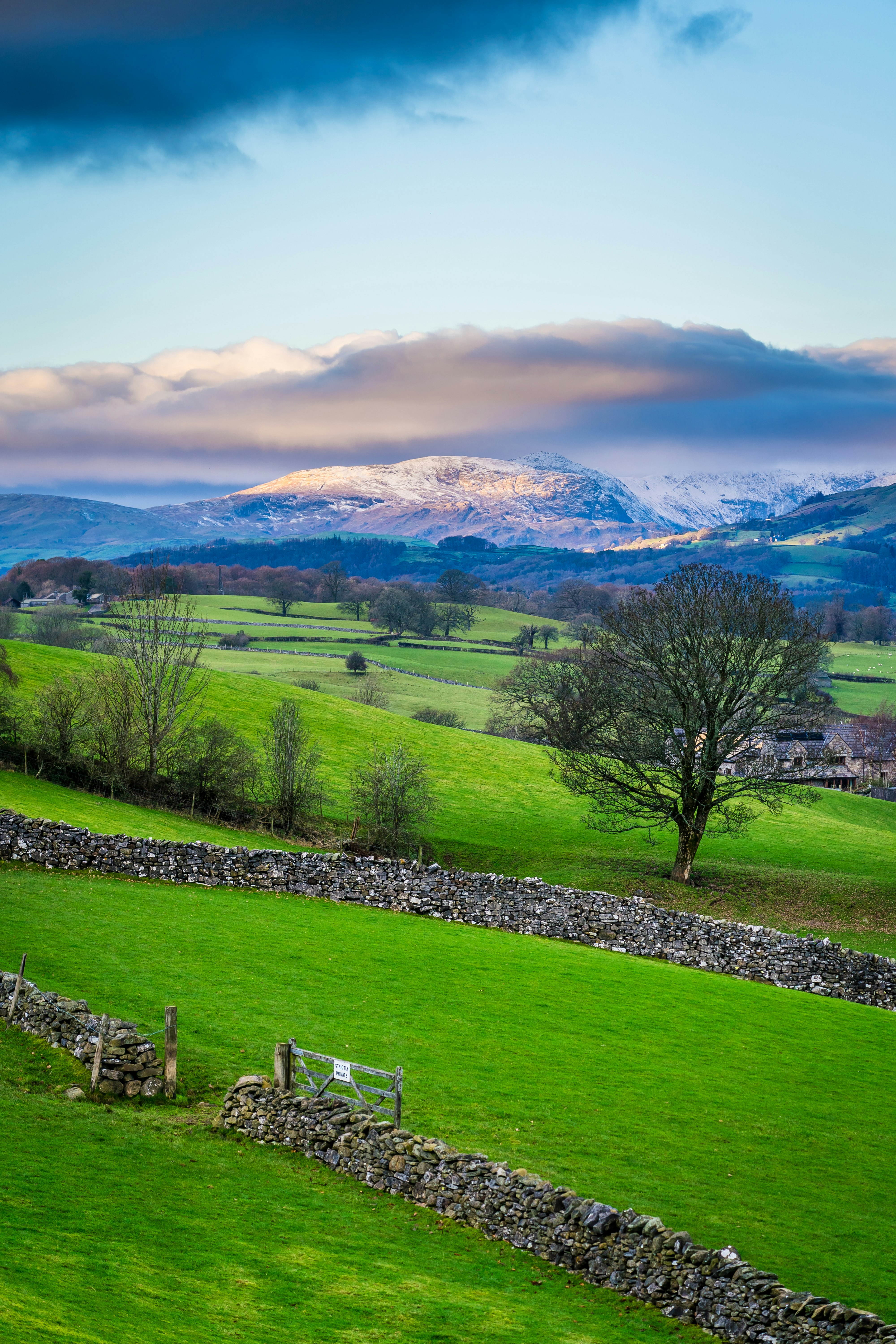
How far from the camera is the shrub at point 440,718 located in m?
88.6

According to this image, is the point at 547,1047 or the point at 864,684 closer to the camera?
the point at 547,1047

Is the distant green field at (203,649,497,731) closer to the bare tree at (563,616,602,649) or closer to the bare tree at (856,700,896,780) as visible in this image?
the bare tree at (563,616,602,649)

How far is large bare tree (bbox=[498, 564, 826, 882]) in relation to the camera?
43281mm

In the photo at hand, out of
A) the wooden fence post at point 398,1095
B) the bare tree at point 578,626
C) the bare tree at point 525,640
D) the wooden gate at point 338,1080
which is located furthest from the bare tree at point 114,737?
the bare tree at point 525,640

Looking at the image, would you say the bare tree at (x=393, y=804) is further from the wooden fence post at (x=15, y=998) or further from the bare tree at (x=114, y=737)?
the wooden fence post at (x=15, y=998)

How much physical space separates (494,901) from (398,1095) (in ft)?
73.4

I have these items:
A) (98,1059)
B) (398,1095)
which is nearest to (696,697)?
(398,1095)

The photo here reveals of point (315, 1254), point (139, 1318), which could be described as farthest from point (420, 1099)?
point (139, 1318)

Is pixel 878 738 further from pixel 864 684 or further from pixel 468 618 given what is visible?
pixel 468 618

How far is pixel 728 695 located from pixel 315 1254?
113 feet

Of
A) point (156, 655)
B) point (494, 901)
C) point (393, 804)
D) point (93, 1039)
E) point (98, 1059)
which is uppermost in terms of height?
point (156, 655)

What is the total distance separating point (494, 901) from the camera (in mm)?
38688

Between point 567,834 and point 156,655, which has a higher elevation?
point 156,655

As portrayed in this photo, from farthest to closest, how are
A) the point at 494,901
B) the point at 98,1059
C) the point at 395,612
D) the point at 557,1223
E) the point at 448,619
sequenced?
1. the point at 448,619
2. the point at 395,612
3. the point at 494,901
4. the point at 98,1059
5. the point at 557,1223
